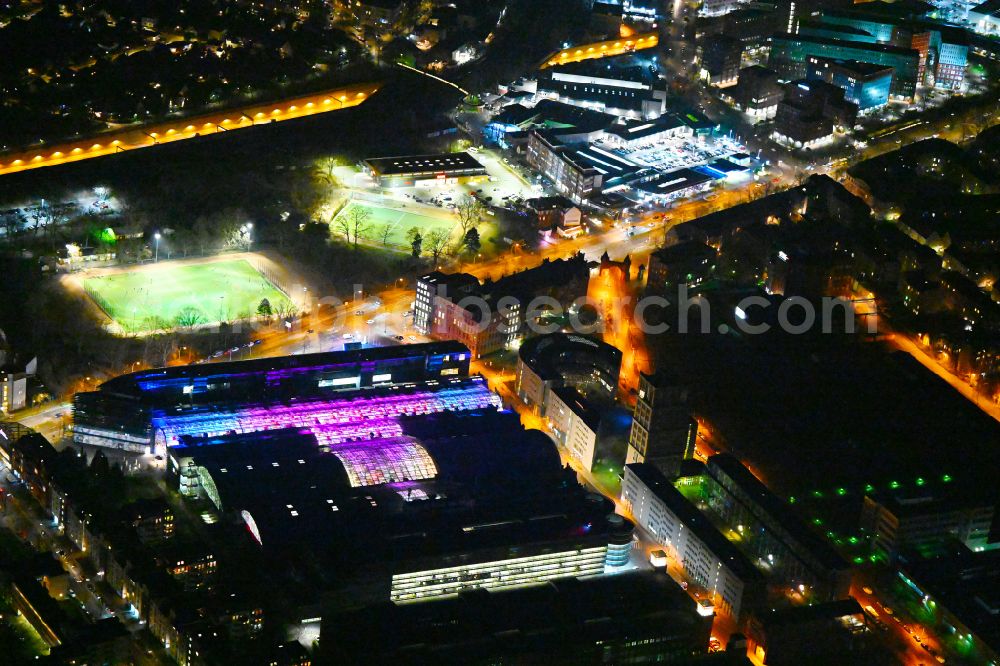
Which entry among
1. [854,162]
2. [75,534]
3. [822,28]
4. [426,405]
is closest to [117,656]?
[75,534]

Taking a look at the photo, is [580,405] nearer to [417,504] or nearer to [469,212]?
[417,504]

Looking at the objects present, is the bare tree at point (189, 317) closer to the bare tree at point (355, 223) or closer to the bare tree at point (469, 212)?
the bare tree at point (355, 223)

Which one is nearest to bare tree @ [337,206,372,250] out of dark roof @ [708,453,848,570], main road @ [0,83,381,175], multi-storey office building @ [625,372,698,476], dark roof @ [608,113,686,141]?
main road @ [0,83,381,175]

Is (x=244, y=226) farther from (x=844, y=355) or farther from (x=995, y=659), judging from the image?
(x=995, y=659)

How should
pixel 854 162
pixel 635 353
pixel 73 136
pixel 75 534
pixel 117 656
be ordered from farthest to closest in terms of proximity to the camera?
pixel 854 162 → pixel 73 136 → pixel 635 353 → pixel 75 534 → pixel 117 656

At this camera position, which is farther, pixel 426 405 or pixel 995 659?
pixel 426 405

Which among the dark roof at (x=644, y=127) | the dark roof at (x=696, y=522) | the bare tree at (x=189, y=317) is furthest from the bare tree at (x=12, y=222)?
the dark roof at (x=644, y=127)

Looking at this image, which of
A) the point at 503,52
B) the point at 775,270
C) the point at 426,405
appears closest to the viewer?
the point at 426,405
